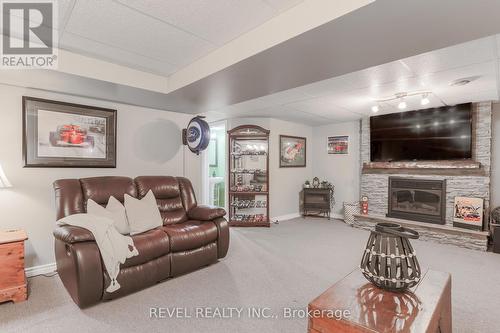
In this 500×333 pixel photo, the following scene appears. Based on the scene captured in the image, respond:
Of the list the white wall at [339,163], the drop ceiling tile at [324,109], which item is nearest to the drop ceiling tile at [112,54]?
the drop ceiling tile at [324,109]

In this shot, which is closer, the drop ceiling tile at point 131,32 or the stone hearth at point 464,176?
the drop ceiling tile at point 131,32

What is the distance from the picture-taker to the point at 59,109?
302cm

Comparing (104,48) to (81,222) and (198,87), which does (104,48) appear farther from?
(81,222)

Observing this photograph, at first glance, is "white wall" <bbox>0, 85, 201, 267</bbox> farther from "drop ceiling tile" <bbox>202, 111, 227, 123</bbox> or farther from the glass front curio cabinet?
the glass front curio cabinet

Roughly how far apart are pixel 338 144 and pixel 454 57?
145 inches

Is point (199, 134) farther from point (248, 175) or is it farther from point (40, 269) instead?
point (40, 269)

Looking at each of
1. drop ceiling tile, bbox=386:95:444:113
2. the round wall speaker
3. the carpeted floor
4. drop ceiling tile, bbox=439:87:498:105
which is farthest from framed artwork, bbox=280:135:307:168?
drop ceiling tile, bbox=439:87:498:105

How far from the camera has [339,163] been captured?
235 inches

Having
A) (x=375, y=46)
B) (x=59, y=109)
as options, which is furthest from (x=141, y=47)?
(x=375, y=46)

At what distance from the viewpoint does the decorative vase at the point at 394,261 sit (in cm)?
144

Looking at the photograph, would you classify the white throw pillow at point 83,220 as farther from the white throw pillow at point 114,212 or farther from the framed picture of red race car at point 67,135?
the framed picture of red race car at point 67,135

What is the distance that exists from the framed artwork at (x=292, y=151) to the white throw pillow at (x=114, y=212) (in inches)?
141

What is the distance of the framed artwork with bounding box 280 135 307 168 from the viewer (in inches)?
226

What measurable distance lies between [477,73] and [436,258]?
2.34m
